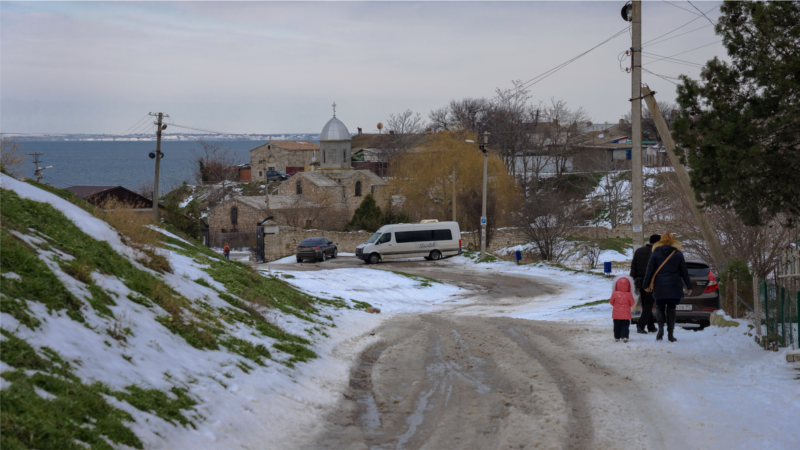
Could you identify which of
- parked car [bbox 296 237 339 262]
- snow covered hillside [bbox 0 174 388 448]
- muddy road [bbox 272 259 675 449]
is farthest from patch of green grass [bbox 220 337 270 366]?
parked car [bbox 296 237 339 262]

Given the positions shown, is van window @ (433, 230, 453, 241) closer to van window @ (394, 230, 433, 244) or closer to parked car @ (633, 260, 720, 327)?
van window @ (394, 230, 433, 244)

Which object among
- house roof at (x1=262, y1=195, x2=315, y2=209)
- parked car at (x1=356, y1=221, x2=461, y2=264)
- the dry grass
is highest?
house roof at (x1=262, y1=195, x2=315, y2=209)

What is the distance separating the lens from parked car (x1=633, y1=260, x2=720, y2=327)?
12336mm

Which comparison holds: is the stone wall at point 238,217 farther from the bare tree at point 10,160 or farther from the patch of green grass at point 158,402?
the patch of green grass at point 158,402

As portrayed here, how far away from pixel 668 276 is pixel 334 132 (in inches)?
3194

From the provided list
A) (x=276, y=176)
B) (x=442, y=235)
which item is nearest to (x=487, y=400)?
(x=442, y=235)

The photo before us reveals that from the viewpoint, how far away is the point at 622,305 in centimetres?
1088

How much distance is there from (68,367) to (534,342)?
25.6 ft

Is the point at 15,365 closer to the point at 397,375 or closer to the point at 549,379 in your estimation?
the point at 397,375

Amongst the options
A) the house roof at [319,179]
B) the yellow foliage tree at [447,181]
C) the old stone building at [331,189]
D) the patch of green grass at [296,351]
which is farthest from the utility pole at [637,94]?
the house roof at [319,179]

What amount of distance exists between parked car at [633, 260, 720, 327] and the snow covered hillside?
6.49 m

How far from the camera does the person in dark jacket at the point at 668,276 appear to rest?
33.7 ft

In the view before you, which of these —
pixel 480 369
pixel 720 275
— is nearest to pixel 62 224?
pixel 480 369

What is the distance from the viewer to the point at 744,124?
30.6ft
